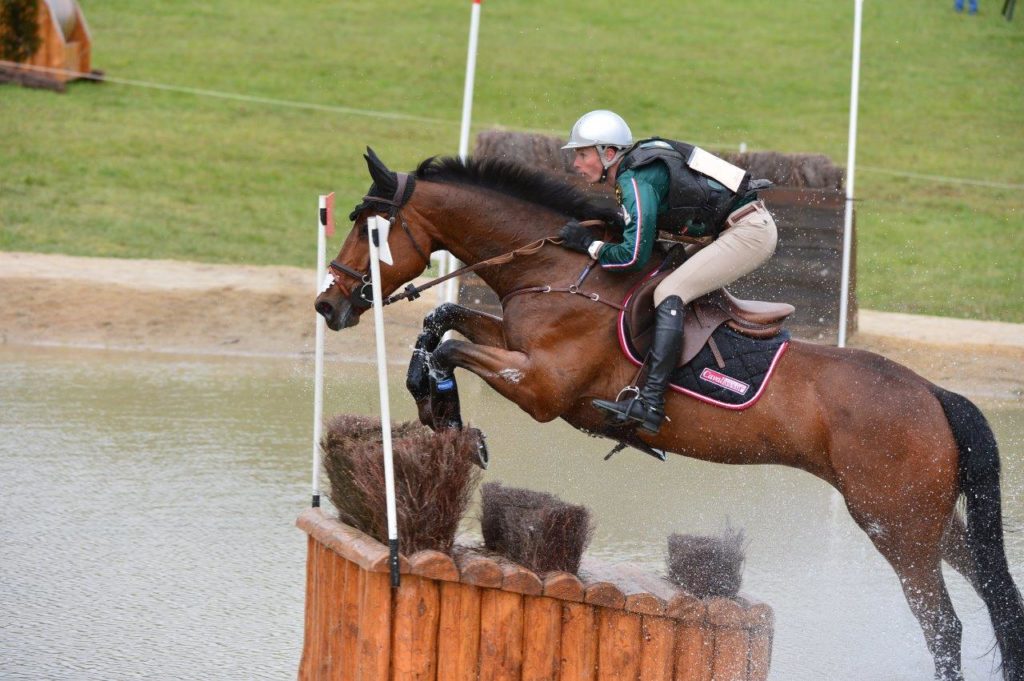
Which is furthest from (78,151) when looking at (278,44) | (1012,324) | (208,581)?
(208,581)

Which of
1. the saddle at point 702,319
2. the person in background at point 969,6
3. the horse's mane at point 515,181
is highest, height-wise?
the person in background at point 969,6

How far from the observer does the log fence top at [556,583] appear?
477 centimetres

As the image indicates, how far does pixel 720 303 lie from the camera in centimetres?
543

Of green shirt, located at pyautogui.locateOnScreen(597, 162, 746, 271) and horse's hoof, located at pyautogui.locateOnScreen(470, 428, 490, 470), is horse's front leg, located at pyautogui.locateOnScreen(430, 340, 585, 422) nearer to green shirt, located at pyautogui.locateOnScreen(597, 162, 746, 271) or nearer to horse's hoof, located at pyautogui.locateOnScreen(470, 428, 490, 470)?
horse's hoof, located at pyautogui.locateOnScreen(470, 428, 490, 470)

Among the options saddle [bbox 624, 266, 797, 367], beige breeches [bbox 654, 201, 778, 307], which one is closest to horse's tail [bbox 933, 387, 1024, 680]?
saddle [bbox 624, 266, 797, 367]

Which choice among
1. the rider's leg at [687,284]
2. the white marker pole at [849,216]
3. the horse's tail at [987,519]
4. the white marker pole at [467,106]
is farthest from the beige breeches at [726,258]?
the white marker pole at [849,216]

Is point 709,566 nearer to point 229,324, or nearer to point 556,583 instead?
point 556,583

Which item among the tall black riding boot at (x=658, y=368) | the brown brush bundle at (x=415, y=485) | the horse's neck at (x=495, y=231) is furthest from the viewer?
the horse's neck at (x=495, y=231)

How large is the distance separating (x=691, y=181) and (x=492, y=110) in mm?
18013

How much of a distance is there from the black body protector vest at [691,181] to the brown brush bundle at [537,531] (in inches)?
47.1

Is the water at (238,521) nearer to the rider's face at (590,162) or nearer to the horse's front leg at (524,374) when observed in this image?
the horse's front leg at (524,374)

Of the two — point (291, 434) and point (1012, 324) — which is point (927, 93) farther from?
point (291, 434)

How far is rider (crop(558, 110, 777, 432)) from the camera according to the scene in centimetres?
517

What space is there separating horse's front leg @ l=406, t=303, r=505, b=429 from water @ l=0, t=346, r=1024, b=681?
1.17 metres
